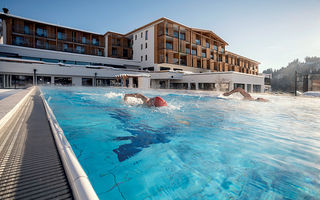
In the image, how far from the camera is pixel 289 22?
1389 cm

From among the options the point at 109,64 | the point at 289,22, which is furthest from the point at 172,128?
the point at 109,64

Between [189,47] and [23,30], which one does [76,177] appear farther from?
[23,30]

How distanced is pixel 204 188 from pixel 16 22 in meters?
Answer: 35.1

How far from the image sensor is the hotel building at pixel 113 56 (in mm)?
21703

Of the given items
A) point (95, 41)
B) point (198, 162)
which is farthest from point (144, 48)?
point (198, 162)

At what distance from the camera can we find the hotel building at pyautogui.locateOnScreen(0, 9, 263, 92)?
71.2 feet

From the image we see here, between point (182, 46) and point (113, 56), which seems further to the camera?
point (113, 56)

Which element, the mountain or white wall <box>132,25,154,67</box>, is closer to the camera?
white wall <box>132,25,154,67</box>

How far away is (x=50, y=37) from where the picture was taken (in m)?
28.2

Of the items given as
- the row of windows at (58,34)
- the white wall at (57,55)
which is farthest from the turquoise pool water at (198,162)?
the row of windows at (58,34)

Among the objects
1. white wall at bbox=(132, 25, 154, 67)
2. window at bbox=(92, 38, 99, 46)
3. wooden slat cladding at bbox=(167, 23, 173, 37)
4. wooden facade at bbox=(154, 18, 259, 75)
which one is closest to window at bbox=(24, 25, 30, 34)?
window at bbox=(92, 38, 99, 46)

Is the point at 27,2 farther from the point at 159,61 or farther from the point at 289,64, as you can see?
the point at 289,64

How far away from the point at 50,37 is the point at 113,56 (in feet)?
36.7

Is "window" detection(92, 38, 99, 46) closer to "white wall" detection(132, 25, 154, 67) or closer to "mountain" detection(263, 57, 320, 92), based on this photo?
"white wall" detection(132, 25, 154, 67)
